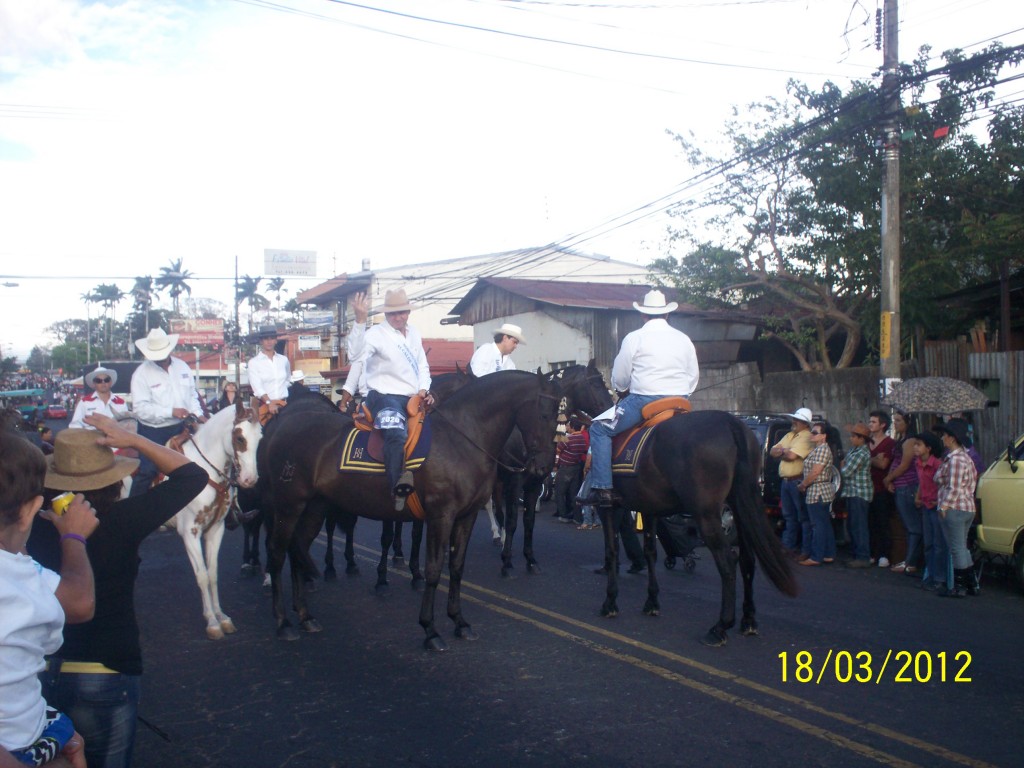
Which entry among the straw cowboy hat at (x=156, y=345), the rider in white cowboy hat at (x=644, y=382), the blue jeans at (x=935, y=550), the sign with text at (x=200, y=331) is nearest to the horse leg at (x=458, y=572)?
the rider in white cowboy hat at (x=644, y=382)

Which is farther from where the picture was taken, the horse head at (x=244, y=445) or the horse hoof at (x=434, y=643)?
the horse head at (x=244, y=445)

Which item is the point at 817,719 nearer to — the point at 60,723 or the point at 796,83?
the point at 60,723

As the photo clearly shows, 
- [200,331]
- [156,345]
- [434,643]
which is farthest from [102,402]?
[200,331]

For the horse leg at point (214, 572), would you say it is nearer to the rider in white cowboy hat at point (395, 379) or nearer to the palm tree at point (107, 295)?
the rider in white cowboy hat at point (395, 379)

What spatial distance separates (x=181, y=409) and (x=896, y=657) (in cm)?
707

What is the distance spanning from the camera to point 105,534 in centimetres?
337

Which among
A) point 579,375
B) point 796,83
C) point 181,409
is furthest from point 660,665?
point 796,83

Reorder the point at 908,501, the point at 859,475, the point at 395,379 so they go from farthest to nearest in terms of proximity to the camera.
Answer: the point at 859,475 < the point at 908,501 < the point at 395,379

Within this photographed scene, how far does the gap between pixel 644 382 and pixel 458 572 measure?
7.95ft

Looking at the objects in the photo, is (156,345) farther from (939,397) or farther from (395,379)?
(939,397)

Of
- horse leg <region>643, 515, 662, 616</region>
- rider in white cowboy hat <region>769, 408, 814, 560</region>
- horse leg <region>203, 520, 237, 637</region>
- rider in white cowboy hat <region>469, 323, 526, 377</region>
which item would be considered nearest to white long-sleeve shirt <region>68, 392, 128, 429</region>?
horse leg <region>203, 520, 237, 637</region>

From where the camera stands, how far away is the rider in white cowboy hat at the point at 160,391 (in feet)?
29.5

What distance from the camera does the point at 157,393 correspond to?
9047 mm

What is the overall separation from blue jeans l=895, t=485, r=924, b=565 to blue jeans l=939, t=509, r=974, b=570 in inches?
44.7
